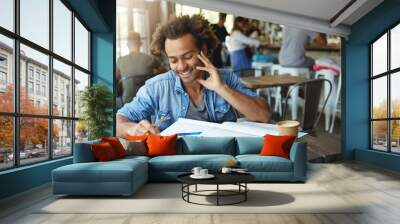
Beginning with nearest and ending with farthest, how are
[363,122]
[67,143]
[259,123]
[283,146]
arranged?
1. [283,146]
2. [67,143]
3. [259,123]
4. [363,122]

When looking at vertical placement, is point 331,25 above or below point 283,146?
above

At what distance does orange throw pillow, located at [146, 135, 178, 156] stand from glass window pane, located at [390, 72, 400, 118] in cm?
452

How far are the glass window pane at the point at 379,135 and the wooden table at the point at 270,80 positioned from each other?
1.89m

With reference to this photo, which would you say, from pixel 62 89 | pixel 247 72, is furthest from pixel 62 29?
pixel 247 72

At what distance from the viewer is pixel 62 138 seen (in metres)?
7.11

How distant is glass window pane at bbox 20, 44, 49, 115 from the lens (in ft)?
18.2

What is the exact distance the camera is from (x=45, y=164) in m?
6.11

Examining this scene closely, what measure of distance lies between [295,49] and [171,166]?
4408 mm

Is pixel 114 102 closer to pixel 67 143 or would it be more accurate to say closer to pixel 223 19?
pixel 67 143

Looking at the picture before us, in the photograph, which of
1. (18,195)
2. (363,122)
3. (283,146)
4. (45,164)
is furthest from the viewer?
A: (363,122)

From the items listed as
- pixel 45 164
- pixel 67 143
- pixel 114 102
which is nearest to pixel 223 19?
pixel 114 102

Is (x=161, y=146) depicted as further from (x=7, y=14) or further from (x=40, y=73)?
(x=7, y=14)

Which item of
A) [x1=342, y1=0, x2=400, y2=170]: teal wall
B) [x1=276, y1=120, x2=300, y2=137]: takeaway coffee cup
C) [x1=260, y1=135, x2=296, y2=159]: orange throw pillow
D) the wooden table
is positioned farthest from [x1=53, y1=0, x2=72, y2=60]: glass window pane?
[x1=342, y1=0, x2=400, y2=170]: teal wall

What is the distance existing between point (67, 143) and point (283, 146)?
3753 mm
